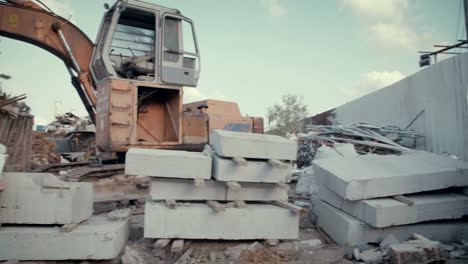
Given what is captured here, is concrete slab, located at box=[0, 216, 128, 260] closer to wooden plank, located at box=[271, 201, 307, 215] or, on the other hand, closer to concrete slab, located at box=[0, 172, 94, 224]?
concrete slab, located at box=[0, 172, 94, 224]

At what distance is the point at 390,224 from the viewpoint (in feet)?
13.6

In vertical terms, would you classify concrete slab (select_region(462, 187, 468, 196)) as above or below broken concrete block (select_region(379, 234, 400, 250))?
above

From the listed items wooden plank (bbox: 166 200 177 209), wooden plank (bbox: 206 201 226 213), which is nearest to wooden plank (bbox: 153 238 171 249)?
wooden plank (bbox: 166 200 177 209)

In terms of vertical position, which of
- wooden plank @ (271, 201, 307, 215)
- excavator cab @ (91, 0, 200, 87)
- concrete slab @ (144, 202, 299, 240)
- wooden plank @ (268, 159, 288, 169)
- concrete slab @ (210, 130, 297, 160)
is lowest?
concrete slab @ (144, 202, 299, 240)

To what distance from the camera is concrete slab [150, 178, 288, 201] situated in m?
4.07

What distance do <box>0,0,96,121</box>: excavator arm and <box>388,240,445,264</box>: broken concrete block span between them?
6.03 metres

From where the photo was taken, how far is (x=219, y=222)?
158 inches

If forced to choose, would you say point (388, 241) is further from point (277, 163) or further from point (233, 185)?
point (233, 185)

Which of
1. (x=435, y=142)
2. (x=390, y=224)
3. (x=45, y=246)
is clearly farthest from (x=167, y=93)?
(x=435, y=142)

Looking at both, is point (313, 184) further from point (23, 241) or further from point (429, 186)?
point (23, 241)

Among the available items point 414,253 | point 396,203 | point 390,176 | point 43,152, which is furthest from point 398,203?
point 43,152

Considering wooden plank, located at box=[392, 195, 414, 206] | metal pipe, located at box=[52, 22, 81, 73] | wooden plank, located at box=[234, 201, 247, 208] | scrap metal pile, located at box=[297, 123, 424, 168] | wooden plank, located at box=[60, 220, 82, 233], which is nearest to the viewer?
wooden plank, located at box=[60, 220, 82, 233]

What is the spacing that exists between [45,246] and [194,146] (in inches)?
150

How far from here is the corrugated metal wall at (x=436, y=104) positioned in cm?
708
